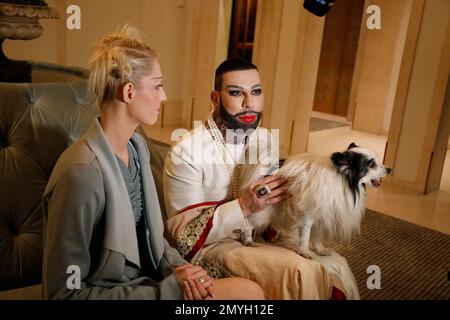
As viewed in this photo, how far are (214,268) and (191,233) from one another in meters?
0.12

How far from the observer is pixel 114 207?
1.04 meters

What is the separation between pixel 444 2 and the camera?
12.0ft

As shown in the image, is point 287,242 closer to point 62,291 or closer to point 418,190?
point 62,291

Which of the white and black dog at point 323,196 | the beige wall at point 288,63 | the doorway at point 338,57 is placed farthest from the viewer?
the doorway at point 338,57

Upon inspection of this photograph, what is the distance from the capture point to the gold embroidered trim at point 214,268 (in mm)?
1294

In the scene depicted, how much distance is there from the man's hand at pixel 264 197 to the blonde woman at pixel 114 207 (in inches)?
9.2

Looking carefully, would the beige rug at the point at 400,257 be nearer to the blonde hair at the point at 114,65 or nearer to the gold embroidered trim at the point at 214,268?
the gold embroidered trim at the point at 214,268

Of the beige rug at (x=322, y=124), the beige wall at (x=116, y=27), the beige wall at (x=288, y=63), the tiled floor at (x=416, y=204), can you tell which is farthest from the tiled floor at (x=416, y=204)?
the beige wall at (x=116, y=27)

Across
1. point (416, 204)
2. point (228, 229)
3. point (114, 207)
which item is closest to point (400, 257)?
point (416, 204)

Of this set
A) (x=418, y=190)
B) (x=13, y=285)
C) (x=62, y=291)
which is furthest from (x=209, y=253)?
(x=418, y=190)

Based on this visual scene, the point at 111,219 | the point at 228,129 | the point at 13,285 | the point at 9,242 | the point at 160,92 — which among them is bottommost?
the point at 13,285

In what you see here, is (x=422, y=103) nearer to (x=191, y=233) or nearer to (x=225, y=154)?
(x=225, y=154)

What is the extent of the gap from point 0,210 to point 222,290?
70 cm

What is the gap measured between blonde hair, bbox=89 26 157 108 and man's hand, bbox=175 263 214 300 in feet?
1.48
